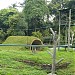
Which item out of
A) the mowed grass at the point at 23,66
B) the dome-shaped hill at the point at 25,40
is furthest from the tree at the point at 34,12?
the mowed grass at the point at 23,66

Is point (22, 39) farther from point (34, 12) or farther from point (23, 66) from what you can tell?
point (23, 66)

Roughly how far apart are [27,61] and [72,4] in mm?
4835

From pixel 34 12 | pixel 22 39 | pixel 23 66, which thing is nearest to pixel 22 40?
pixel 22 39

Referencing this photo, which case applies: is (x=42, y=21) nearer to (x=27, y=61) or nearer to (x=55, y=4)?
(x=55, y=4)

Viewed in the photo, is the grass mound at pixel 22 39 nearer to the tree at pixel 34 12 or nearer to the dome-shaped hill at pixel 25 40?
the dome-shaped hill at pixel 25 40

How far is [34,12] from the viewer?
7.48 metres

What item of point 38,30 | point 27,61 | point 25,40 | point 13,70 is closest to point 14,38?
point 25,40

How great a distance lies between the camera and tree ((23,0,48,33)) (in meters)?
7.30

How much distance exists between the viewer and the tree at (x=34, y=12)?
7.30 m

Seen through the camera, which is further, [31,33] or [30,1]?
[31,33]

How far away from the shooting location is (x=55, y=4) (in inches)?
367

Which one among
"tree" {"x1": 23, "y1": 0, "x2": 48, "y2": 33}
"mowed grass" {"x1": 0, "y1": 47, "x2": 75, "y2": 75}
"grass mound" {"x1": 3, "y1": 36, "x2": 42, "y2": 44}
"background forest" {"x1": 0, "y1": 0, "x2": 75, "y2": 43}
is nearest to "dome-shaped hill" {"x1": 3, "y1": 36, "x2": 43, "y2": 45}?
"grass mound" {"x1": 3, "y1": 36, "x2": 42, "y2": 44}

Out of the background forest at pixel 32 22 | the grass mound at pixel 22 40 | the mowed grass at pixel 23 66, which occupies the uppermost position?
the background forest at pixel 32 22

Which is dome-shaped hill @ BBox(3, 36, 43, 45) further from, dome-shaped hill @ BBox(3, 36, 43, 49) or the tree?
the tree
